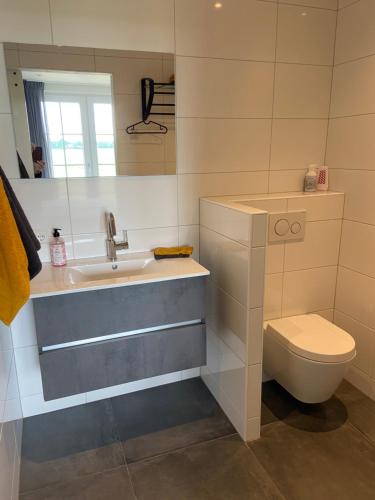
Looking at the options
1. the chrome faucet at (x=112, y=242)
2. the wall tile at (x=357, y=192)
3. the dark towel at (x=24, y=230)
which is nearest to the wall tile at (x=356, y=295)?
the wall tile at (x=357, y=192)

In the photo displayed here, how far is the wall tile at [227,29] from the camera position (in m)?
1.84

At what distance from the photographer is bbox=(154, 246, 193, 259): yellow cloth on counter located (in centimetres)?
193

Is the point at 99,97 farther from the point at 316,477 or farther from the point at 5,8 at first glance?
the point at 316,477

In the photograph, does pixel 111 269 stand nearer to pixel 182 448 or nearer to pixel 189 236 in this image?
pixel 189 236

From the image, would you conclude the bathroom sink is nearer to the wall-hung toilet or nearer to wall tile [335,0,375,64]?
the wall-hung toilet

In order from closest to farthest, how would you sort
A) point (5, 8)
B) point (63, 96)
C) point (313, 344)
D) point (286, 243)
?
point (5, 8), point (63, 96), point (313, 344), point (286, 243)

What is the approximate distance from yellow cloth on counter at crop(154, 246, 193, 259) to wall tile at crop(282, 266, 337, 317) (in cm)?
60

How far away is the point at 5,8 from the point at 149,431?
2093 mm

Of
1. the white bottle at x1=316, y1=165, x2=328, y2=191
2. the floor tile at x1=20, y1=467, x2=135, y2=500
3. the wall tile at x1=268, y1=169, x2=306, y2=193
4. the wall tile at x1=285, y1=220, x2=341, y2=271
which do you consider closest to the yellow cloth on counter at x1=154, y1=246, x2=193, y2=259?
the wall tile at x1=285, y1=220, x2=341, y2=271

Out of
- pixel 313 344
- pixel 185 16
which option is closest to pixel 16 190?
pixel 185 16

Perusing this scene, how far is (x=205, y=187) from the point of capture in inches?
81.8

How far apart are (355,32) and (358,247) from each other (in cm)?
116

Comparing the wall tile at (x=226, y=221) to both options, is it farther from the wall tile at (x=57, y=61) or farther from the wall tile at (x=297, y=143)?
the wall tile at (x=57, y=61)

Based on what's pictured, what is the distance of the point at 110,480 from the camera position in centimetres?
164
